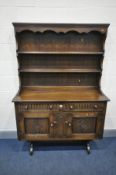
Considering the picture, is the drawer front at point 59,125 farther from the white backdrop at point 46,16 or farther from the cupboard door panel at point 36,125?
the white backdrop at point 46,16

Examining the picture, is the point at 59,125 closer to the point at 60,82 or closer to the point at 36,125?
the point at 36,125

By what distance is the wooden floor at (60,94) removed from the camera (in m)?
2.03

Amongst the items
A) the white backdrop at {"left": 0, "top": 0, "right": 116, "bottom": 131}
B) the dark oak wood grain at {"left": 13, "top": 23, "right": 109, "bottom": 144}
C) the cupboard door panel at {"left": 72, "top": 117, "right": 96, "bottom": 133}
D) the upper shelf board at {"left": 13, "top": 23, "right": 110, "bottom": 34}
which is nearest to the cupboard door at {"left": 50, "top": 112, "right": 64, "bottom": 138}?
the dark oak wood grain at {"left": 13, "top": 23, "right": 109, "bottom": 144}

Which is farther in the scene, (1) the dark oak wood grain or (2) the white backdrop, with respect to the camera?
(2) the white backdrop

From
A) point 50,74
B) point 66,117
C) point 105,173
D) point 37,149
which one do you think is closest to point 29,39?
point 50,74

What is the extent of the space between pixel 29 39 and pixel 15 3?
19.4 inches

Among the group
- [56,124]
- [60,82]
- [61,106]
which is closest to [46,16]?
[60,82]

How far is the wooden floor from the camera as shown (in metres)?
2.03

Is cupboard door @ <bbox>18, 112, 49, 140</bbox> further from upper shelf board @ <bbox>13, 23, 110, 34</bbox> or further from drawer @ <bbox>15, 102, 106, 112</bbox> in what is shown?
upper shelf board @ <bbox>13, 23, 110, 34</bbox>

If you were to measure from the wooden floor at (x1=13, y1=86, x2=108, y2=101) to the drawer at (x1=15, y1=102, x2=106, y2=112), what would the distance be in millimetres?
62

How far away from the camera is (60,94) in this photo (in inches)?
85.5

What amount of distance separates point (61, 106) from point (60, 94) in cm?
21

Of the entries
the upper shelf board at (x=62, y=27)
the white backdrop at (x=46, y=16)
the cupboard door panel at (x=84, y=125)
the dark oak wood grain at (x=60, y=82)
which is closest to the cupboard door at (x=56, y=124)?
the dark oak wood grain at (x=60, y=82)

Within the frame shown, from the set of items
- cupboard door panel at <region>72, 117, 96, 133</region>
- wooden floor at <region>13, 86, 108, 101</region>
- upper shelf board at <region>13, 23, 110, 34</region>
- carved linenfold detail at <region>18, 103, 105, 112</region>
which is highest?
upper shelf board at <region>13, 23, 110, 34</region>
